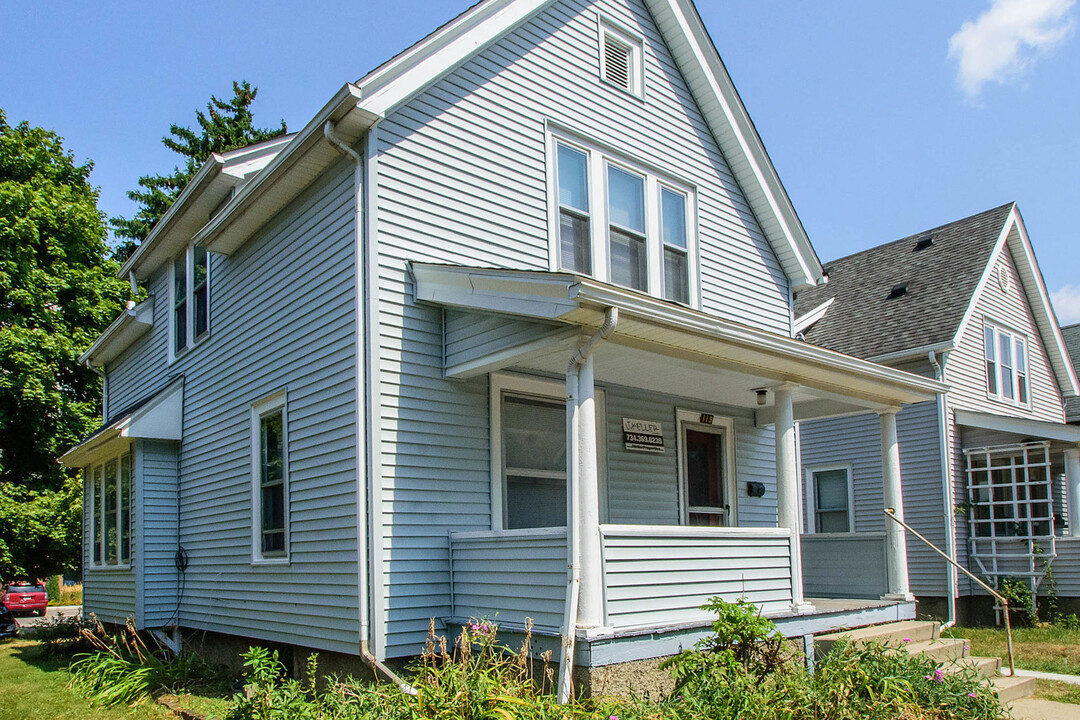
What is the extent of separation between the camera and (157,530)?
11836mm

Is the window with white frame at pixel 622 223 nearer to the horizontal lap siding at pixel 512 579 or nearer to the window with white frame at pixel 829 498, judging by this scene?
the horizontal lap siding at pixel 512 579

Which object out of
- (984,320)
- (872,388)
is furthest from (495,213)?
(984,320)

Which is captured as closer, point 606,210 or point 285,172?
point 285,172

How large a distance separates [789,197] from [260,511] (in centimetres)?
797

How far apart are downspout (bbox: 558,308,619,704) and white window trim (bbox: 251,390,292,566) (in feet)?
12.0

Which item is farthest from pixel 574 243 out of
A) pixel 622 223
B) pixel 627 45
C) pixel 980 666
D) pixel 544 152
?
pixel 980 666

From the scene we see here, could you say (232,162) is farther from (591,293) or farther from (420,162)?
(591,293)

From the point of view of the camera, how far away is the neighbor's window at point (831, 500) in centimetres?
1762

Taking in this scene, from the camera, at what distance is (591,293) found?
21.8 feet

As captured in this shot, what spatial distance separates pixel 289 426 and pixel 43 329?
17041 millimetres

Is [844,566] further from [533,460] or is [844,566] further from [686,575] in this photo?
[533,460]

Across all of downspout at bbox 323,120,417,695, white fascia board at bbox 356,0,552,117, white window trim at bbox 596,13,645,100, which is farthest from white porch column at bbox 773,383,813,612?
white fascia board at bbox 356,0,552,117

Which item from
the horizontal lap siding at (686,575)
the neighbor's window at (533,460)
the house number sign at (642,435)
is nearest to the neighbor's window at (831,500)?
the house number sign at (642,435)

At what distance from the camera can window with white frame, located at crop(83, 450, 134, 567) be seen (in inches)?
498
